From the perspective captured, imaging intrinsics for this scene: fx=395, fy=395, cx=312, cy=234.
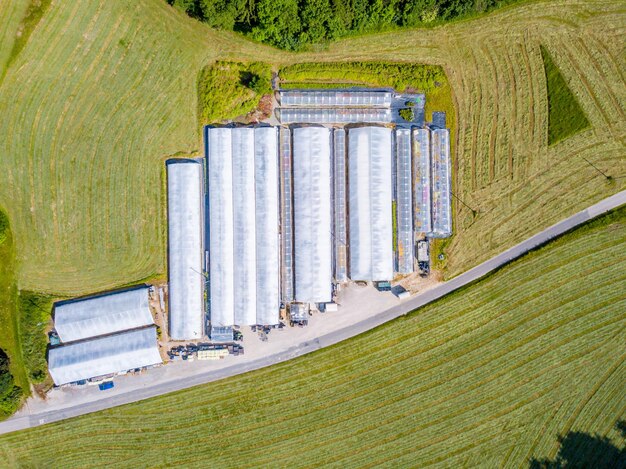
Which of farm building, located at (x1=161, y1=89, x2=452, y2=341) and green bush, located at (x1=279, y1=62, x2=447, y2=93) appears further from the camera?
green bush, located at (x1=279, y1=62, x2=447, y2=93)

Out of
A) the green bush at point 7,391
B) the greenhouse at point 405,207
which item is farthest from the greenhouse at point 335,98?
the green bush at point 7,391

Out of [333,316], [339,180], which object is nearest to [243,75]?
[339,180]

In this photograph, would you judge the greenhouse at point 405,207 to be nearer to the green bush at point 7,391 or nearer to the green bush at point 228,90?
the green bush at point 228,90

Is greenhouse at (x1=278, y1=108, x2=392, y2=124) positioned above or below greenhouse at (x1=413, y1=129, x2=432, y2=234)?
above

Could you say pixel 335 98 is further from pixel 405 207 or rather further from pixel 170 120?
pixel 170 120

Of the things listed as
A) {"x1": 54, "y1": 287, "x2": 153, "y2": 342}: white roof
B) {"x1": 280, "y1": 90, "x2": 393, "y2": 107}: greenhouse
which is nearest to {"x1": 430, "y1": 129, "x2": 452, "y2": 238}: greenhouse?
{"x1": 280, "y1": 90, "x2": 393, "y2": 107}: greenhouse

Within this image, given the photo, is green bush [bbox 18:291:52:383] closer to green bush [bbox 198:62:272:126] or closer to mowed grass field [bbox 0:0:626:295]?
mowed grass field [bbox 0:0:626:295]

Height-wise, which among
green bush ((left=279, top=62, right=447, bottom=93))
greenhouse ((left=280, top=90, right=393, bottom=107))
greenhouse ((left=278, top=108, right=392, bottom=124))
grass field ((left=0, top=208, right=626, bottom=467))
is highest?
green bush ((left=279, top=62, right=447, bottom=93))
